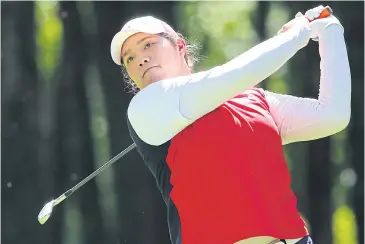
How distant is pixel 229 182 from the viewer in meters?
2.18

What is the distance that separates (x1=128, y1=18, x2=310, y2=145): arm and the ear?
271 mm

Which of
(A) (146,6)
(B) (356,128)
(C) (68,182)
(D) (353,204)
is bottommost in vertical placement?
(D) (353,204)

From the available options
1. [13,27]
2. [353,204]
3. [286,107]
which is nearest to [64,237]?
[13,27]

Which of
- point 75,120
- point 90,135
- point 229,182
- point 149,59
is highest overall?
point 75,120

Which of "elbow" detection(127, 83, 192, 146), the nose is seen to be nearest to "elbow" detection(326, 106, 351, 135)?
"elbow" detection(127, 83, 192, 146)

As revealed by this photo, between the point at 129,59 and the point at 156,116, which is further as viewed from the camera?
the point at 129,59

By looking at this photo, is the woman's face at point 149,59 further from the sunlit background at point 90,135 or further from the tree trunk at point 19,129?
the tree trunk at point 19,129

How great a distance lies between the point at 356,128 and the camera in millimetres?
7934

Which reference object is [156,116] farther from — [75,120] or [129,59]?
[75,120]

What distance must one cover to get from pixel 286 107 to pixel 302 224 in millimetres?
294

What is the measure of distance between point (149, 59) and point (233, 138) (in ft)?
1.04

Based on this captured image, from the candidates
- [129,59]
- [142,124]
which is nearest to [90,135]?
[129,59]

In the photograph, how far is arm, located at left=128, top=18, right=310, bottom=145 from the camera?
2.15 m

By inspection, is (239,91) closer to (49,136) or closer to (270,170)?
(270,170)
